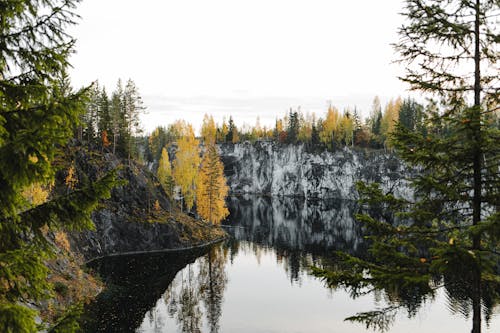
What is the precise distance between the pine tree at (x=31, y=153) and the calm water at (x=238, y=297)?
15060 mm

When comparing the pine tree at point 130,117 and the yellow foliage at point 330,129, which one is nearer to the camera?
the pine tree at point 130,117

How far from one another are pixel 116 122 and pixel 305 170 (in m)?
85.2

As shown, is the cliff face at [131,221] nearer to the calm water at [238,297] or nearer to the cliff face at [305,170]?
the calm water at [238,297]

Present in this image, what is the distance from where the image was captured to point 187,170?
2736 inches

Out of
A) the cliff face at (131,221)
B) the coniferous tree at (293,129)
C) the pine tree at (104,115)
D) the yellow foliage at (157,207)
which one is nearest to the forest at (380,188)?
the cliff face at (131,221)

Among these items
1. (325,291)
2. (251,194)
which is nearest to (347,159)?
(251,194)

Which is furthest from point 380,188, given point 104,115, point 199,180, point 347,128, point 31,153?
point 347,128

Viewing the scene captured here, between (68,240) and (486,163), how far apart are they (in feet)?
140

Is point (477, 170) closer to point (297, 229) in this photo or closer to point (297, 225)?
point (297, 229)

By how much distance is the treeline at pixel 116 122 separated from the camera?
193 ft

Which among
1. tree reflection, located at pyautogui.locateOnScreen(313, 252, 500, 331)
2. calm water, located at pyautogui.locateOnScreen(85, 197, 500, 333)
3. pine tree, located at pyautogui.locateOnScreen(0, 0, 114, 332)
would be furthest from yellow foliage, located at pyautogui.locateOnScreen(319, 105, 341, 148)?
Answer: pine tree, located at pyautogui.locateOnScreen(0, 0, 114, 332)

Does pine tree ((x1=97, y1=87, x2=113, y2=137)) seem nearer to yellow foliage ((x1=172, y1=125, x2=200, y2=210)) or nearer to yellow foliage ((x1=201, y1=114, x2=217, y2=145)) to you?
yellow foliage ((x1=172, y1=125, x2=200, y2=210))

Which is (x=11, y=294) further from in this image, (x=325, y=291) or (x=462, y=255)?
(x=325, y=291)

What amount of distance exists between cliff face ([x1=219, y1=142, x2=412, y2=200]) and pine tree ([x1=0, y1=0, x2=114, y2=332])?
368ft
